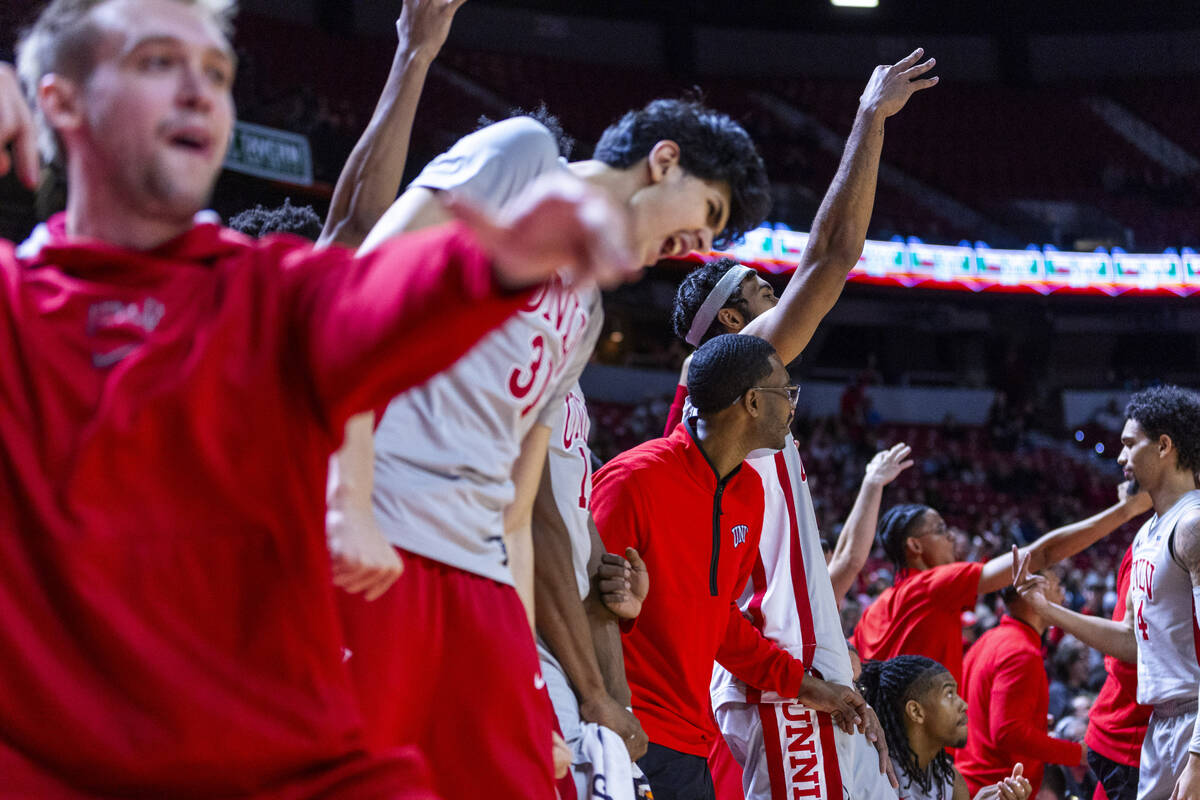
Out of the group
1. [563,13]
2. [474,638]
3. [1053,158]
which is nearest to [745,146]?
[474,638]

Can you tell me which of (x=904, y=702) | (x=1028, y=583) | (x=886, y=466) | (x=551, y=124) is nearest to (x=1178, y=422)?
(x=1028, y=583)

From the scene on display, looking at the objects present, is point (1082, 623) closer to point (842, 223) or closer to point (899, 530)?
point (899, 530)

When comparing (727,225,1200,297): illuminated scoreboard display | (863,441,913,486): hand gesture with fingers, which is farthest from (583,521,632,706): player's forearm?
(727,225,1200,297): illuminated scoreboard display

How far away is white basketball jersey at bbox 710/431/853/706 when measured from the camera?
4.02 meters

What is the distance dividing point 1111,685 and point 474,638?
4419mm

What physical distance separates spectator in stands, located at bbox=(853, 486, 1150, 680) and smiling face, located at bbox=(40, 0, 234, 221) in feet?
→ 14.8

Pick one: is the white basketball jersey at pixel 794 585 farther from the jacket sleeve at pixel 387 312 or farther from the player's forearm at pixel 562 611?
the jacket sleeve at pixel 387 312

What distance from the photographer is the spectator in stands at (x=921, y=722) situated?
4.79 meters

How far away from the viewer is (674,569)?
3.46 m

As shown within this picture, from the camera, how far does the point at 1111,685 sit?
5523mm

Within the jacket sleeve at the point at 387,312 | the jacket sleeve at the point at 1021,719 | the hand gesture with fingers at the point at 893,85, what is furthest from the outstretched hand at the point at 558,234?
the jacket sleeve at the point at 1021,719

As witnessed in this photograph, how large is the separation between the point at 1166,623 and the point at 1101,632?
0.54m

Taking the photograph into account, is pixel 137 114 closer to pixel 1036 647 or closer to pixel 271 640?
pixel 271 640

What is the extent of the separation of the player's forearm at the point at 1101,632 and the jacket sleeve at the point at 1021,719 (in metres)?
0.27
